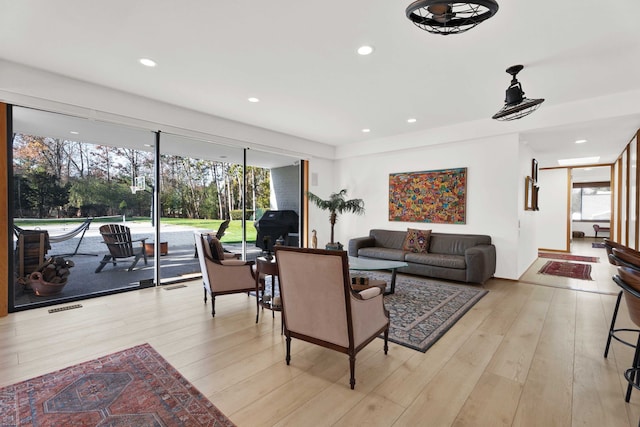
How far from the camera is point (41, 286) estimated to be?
12.1 ft

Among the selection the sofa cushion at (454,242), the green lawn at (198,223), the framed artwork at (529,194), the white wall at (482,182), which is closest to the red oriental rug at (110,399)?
the green lawn at (198,223)

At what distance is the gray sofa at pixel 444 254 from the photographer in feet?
15.0

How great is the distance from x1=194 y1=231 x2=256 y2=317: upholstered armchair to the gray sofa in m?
2.90

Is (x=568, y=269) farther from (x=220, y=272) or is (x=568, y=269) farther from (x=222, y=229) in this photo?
(x=222, y=229)

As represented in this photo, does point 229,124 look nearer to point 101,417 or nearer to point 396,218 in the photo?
point 396,218

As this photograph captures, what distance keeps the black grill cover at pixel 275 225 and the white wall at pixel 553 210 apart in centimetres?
722

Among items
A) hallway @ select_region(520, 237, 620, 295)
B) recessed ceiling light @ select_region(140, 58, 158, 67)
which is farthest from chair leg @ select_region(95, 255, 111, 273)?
hallway @ select_region(520, 237, 620, 295)

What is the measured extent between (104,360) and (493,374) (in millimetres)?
3030

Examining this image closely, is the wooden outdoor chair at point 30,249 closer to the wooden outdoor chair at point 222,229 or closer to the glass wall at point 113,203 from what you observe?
the glass wall at point 113,203

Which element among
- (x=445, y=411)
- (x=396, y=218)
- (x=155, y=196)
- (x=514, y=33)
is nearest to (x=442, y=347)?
(x=445, y=411)

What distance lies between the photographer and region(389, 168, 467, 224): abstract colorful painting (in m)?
5.56

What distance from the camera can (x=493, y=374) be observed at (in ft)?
7.16

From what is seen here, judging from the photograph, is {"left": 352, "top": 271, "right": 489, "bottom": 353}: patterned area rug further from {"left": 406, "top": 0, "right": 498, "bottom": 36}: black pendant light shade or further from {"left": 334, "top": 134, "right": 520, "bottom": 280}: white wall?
{"left": 406, "top": 0, "right": 498, "bottom": 36}: black pendant light shade

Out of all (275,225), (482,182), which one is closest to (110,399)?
(275,225)
